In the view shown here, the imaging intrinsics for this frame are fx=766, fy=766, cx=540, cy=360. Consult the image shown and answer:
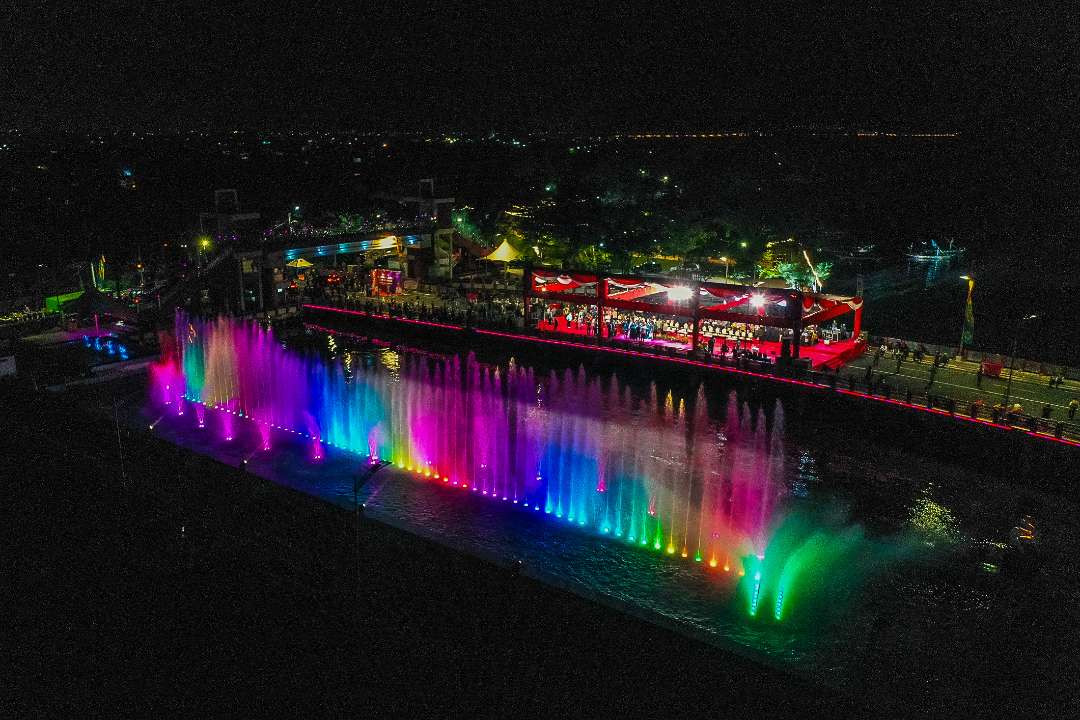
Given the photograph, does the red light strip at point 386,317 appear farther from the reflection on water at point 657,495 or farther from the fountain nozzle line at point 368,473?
the fountain nozzle line at point 368,473

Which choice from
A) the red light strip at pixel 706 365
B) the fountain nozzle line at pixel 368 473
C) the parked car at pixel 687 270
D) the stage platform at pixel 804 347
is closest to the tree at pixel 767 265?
the parked car at pixel 687 270

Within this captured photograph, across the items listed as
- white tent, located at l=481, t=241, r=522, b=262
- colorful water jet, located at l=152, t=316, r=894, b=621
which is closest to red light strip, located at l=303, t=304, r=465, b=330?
colorful water jet, located at l=152, t=316, r=894, b=621

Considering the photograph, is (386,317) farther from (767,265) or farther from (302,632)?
(302,632)

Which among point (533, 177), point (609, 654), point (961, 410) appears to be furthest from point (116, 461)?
point (533, 177)

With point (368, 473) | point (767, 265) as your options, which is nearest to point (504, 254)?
point (767, 265)

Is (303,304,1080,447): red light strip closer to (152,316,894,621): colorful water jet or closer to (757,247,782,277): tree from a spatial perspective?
(152,316,894,621): colorful water jet

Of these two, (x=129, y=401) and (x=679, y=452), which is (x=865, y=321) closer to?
(x=679, y=452)
